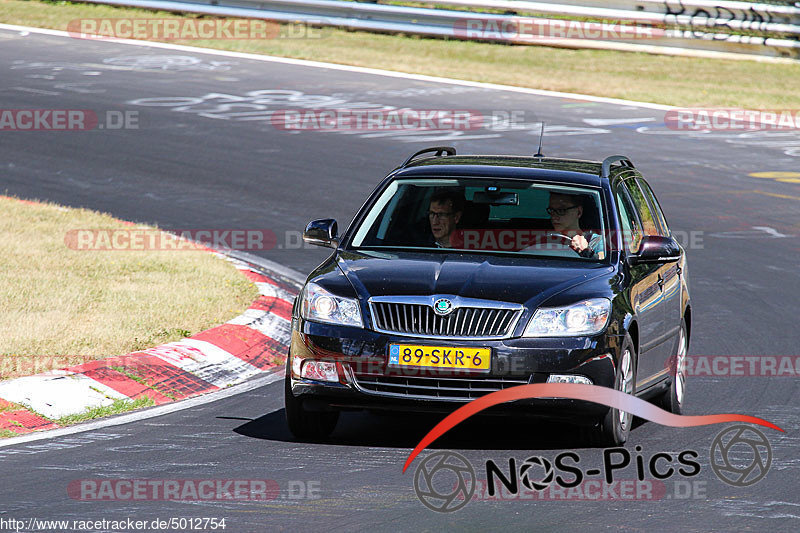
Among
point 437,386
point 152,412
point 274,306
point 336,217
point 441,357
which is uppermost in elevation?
point 441,357

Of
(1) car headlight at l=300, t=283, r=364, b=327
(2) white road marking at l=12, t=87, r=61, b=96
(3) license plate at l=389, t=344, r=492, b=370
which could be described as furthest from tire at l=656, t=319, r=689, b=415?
(2) white road marking at l=12, t=87, r=61, b=96

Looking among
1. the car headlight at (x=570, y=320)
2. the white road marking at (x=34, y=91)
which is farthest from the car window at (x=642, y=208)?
the white road marking at (x=34, y=91)

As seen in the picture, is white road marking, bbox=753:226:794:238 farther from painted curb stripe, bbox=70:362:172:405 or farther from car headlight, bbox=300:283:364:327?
car headlight, bbox=300:283:364:327

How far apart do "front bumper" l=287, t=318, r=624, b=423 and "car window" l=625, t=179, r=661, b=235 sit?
1.92 m

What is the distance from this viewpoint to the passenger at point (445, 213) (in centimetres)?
880

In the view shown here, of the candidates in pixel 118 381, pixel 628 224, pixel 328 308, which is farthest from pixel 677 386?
pixel 118 381

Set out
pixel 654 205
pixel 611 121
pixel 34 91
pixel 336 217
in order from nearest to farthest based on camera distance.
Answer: pixel 654 205 < pixel 336 217 < pixel 611 121 < pixel 34 91

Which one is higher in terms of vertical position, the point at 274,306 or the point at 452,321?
the point at 452,321

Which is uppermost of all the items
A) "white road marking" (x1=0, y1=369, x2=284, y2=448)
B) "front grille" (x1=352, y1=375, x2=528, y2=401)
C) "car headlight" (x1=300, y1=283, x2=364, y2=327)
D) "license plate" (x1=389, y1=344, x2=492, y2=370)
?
"car headlight" (x1=300, y1=283, x2=364, y2=327)

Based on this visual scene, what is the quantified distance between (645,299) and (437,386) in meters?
1.61

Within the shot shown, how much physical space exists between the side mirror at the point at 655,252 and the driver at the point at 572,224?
226mm

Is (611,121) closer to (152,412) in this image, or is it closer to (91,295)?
(91,295)

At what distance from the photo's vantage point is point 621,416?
7.72 metres

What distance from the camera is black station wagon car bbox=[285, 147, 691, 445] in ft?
24.3
